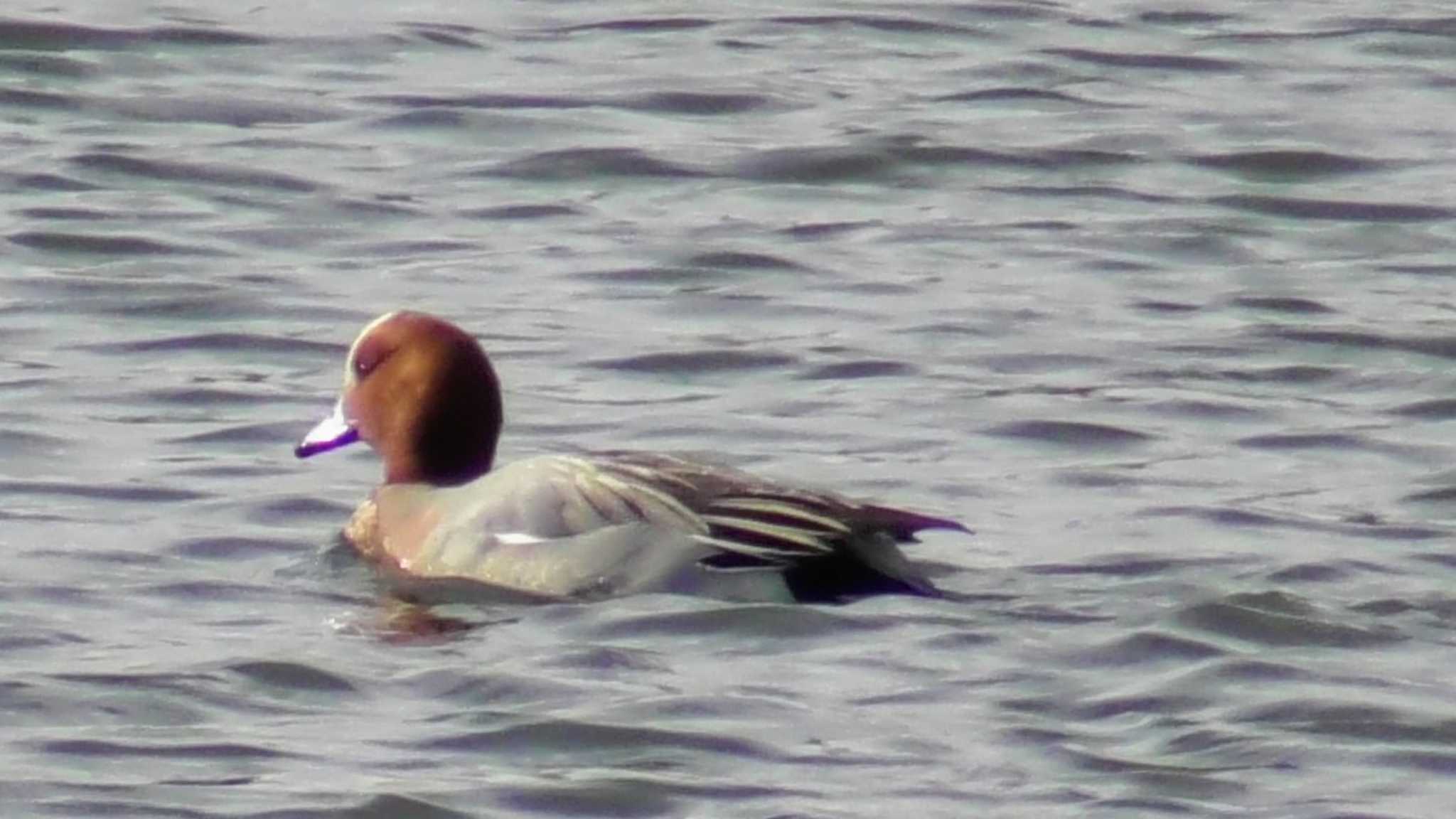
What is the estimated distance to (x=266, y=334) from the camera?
453 inches

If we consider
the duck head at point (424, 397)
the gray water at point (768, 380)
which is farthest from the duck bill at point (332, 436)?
the gray water at point (768, 380)

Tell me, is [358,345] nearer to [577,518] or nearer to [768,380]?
[577,518]

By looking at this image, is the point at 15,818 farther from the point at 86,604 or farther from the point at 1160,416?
the point at 1160,416

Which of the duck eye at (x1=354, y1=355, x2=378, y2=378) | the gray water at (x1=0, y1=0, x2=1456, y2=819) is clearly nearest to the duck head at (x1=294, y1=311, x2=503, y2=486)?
the duck eye at (x1=354, y1=355, x2=378, y2=378)

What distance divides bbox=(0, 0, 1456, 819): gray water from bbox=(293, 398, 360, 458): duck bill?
165 millimetres

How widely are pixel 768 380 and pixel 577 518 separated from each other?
2.13 m

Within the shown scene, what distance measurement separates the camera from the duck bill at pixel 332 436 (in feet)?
32.3

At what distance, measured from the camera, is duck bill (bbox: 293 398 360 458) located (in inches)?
388

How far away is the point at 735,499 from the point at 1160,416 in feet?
6.63

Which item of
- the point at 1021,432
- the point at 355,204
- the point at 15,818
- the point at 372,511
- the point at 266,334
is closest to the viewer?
the point at 15,818

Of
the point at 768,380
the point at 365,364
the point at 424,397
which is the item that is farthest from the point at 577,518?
the point at 768,380

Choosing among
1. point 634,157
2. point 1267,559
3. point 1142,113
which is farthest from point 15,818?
point 1142,113

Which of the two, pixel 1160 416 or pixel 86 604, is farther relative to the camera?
pixel 1160 416

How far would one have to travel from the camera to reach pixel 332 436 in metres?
9.87
